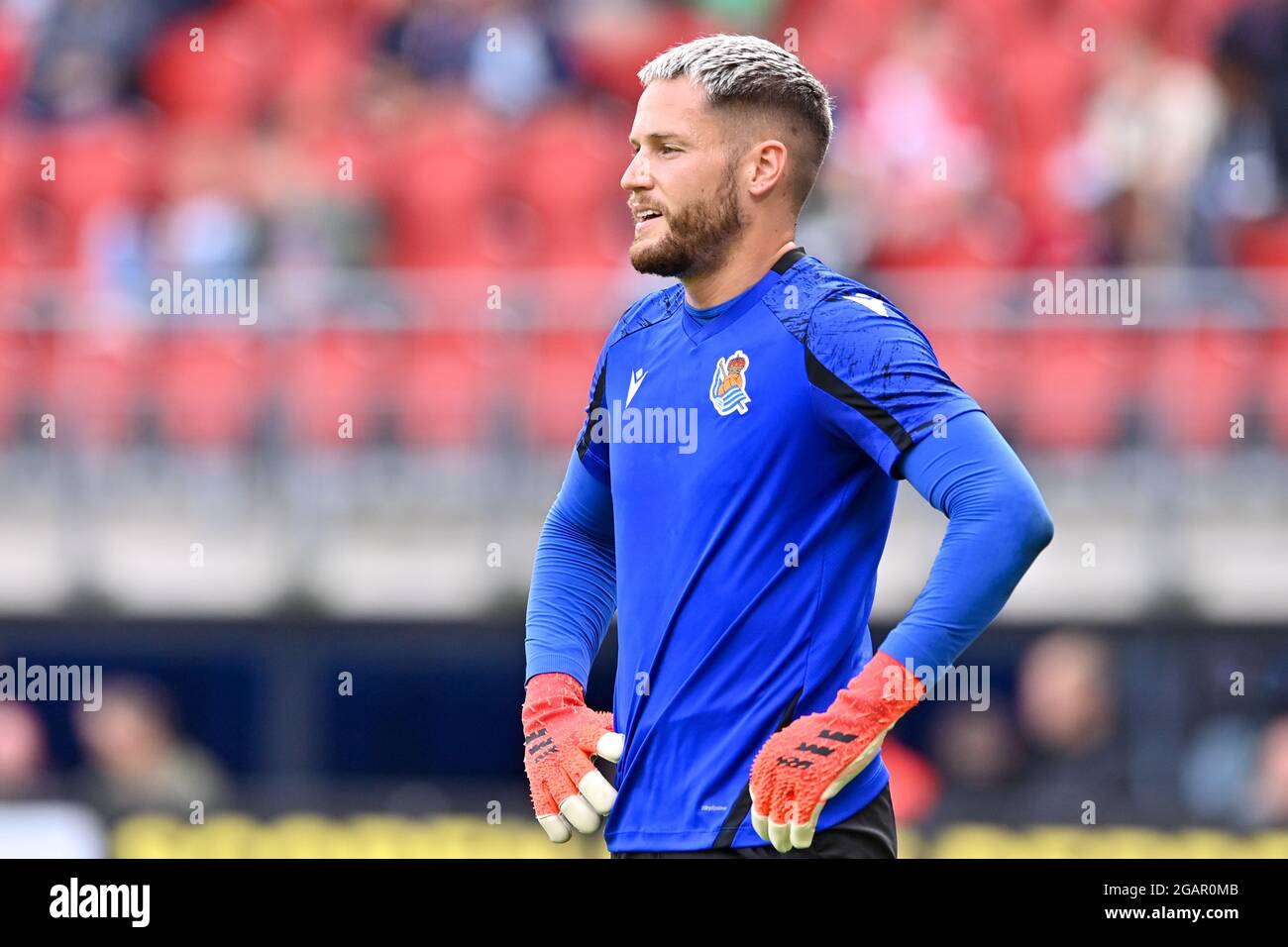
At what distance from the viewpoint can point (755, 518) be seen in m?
3.69

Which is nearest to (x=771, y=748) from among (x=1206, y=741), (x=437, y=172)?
(x=1206, y=741)

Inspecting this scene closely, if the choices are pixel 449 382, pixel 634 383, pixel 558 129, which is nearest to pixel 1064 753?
pixel 449 382

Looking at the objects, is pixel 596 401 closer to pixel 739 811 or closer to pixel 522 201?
pixel 739 811

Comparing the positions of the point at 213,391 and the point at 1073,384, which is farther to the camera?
the point at 213,391

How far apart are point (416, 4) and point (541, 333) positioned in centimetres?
336

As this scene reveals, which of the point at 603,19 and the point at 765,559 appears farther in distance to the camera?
the point at 603,19

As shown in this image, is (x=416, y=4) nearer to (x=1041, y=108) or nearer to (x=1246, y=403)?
(x=1041, y=108)

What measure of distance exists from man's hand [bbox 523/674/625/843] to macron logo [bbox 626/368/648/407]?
551 mm

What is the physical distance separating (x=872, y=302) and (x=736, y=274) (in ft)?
0.97

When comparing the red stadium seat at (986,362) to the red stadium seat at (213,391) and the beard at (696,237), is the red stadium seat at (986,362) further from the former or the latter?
the beard at (696,237)

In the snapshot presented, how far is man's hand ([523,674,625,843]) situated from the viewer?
148 inches

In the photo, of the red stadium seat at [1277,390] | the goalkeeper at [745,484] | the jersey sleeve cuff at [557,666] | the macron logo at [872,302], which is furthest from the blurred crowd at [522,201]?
the macron logo at [872,302]

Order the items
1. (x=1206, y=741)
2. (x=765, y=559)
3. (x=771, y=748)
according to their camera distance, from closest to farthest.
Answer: (x=771, y=748) → (x=765, y=559) → (x=1206, y=741)

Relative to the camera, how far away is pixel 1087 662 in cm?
953
